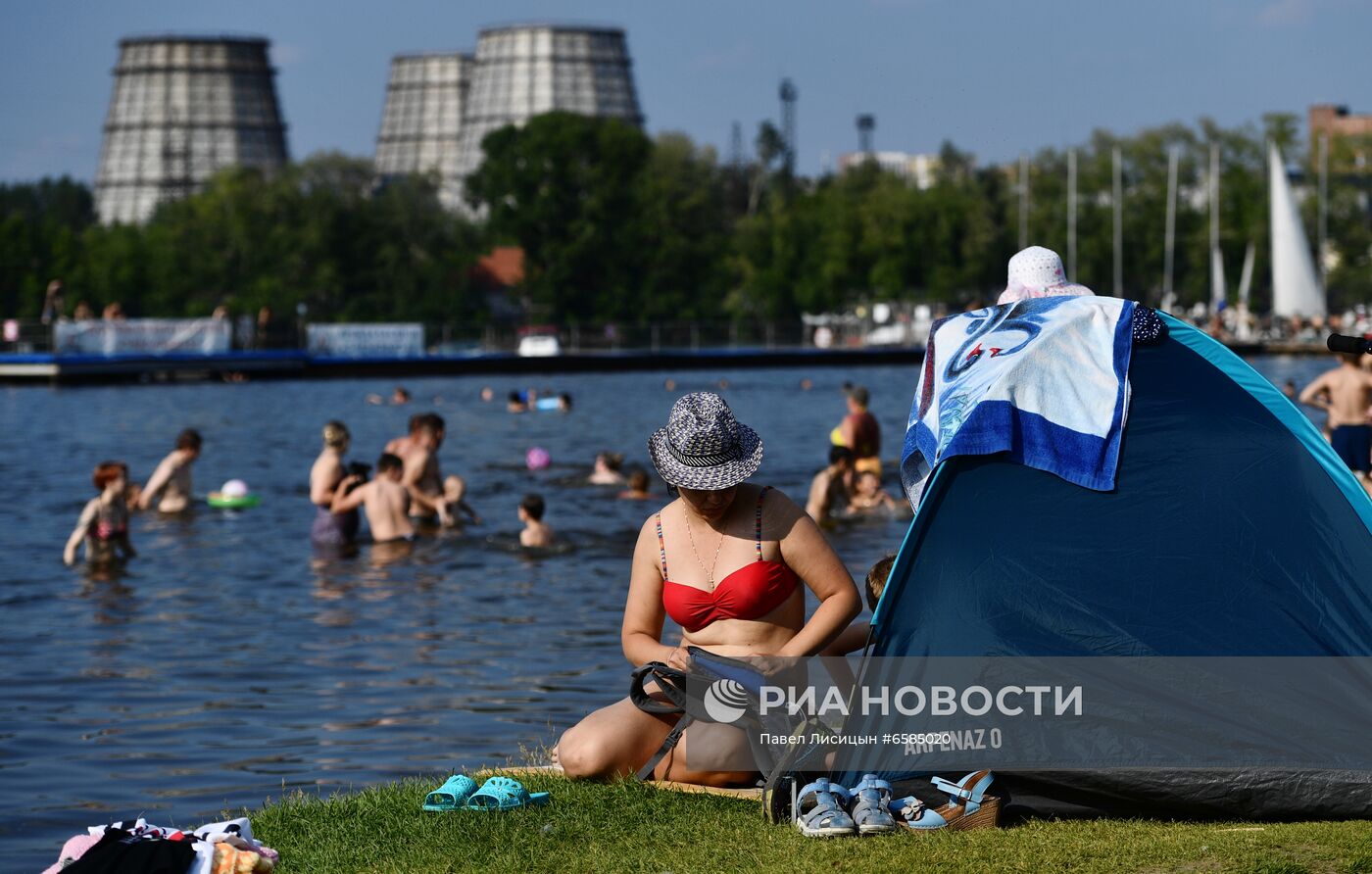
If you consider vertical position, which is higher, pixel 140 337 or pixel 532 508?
pixel 140 337

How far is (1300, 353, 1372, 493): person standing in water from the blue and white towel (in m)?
10.8

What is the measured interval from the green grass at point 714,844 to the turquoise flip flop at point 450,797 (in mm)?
67

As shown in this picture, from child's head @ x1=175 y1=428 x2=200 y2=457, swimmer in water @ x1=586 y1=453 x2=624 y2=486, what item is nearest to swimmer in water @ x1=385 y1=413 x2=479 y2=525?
child's head @ x1=175 y1=428 x2=200 y2=457

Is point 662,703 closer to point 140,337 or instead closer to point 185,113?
point 140,337

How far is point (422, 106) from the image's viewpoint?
143 m

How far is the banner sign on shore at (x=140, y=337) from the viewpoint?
63.8 metres

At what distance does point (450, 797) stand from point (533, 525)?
12296mm

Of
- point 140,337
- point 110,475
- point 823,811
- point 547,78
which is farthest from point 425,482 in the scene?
point 547,78

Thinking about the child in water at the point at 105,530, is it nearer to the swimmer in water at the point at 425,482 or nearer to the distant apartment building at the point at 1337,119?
the swimmer in water at the point at 425,482

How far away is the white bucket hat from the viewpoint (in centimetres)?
795

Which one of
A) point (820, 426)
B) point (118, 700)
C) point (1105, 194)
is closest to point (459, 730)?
point (118, 700)

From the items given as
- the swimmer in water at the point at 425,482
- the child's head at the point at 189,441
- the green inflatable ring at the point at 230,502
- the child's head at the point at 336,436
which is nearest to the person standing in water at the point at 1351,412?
the swimmer in water at the point at 425,482

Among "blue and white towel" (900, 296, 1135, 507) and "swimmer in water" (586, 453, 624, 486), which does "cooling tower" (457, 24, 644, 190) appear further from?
"blue and white towel" (900, 296, 1135, 507)

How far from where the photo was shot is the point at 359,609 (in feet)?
51.6
